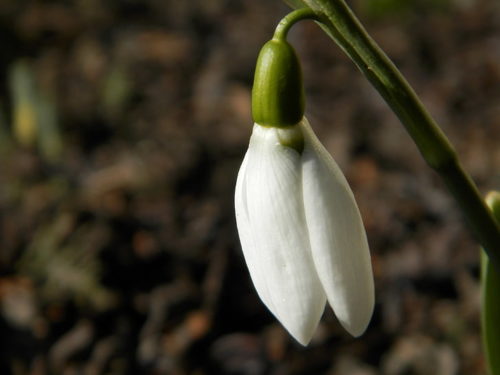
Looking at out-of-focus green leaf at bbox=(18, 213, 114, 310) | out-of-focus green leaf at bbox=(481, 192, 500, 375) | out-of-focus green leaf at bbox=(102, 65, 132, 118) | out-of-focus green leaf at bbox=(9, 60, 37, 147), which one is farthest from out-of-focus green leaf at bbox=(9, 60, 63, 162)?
out-of-focus green leaf at bbox=(481, 192, 500, 375)

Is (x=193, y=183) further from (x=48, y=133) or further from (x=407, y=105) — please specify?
(x=407, y=105)

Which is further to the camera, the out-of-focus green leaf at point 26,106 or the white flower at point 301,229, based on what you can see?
the out-of-focus green leaf at point 26,106

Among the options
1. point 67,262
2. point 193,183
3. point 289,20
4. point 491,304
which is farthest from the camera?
point 193,183

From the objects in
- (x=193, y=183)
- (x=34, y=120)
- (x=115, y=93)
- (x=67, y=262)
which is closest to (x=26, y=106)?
(x=34, y=120)

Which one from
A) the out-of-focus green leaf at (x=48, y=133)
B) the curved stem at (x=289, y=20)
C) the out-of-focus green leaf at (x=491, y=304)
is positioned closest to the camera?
the curved stem at (x=289, y=20)

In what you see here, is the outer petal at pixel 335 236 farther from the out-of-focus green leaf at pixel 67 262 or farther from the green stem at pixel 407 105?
the out-of-focus green leaf at pixel 67 262

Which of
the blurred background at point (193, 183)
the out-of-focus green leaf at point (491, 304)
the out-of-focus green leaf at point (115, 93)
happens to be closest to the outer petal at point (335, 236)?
the out-of-focus green leaf at point (491, 304)

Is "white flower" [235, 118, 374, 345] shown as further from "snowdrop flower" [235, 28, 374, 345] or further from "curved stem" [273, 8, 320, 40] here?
"curved stem" [273, 8, 320, 40]
